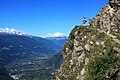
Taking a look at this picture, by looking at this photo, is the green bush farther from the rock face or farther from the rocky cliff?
the rock face

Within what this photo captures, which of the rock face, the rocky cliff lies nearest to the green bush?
the rocky cliff

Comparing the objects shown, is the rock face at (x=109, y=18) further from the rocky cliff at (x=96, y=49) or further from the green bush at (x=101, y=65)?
the green bush at (x=101, y=65)

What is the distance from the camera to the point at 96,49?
7700 centimetres

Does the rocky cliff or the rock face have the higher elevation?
the rock face

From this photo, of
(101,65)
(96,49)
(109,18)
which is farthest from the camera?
(109,18)

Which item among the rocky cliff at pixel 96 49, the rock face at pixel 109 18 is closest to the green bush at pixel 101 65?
the rocky cliff at pixel 96 49

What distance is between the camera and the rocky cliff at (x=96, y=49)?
72438 mm

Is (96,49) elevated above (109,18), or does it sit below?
below

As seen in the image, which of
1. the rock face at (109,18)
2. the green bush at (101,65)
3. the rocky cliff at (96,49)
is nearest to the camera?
the green bush at (101,65)

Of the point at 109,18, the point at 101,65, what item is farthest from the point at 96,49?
the point at 109,18

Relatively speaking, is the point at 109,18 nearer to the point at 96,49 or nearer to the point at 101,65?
the point at 96,49

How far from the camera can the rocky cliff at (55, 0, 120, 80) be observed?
238 feet

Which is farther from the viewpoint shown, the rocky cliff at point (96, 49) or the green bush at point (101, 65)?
the rocky cliff at point (96, 49)

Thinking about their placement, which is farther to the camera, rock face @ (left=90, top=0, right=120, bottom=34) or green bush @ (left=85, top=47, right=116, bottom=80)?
rock face @ (left=90, top=0, right=120, bottom=34)
